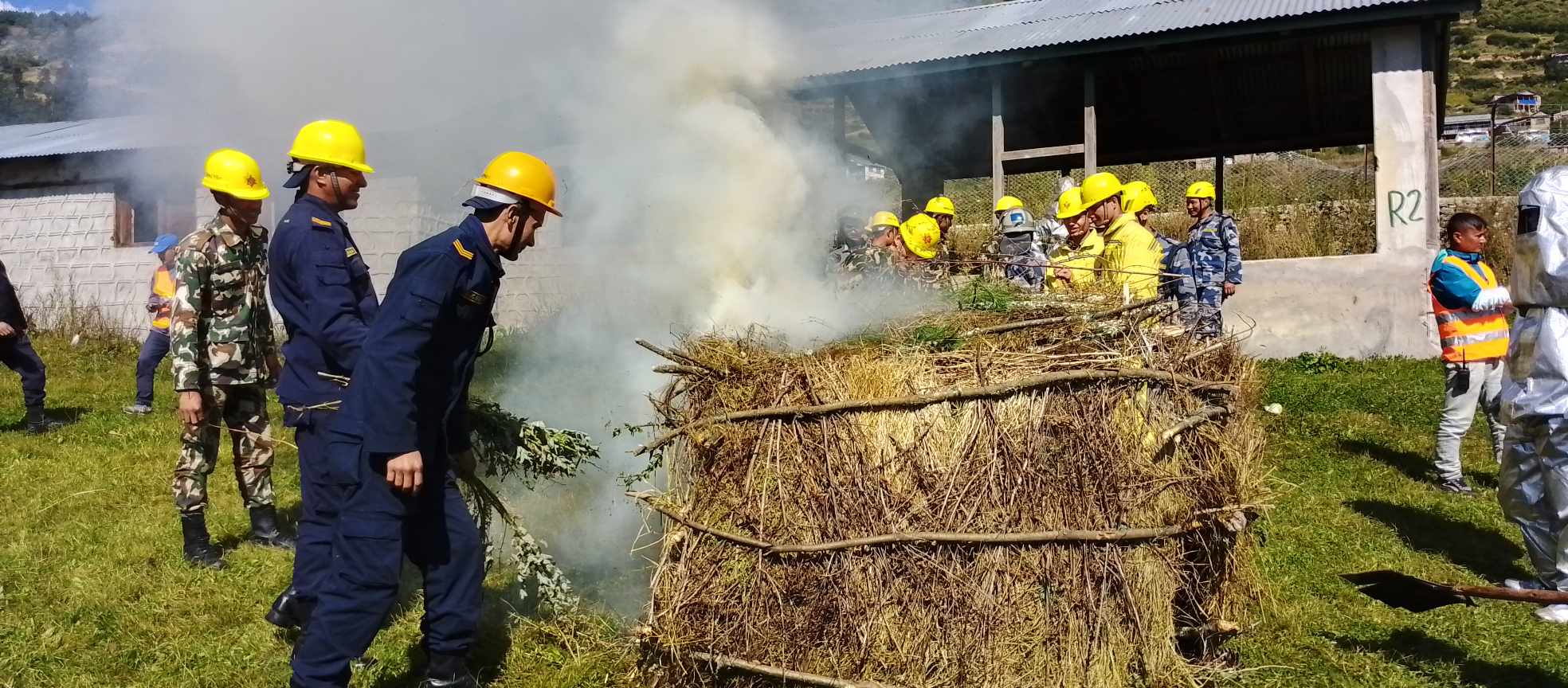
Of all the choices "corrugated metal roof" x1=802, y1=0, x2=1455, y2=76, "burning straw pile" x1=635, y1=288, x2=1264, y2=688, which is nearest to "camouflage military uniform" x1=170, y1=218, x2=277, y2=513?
"burning straw pile" x1=635, y1=288, x2=1264, y2=688

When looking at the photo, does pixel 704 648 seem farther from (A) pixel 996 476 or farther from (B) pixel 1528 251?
(B) pixel 1528 251

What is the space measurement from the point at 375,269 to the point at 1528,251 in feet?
37.3

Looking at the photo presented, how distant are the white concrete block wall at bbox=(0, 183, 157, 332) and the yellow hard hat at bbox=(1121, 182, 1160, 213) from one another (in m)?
13.7

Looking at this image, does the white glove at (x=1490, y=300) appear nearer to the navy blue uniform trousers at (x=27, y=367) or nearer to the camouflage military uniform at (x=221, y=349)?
the camouflage military uniform at (x=221, y=349)

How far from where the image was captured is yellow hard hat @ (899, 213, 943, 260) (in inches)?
306

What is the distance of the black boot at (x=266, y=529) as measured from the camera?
Answer: 5910mm

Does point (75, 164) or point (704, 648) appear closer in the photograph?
point (704, 648)

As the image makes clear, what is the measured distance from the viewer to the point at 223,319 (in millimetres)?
5398

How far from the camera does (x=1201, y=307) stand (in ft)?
19.2

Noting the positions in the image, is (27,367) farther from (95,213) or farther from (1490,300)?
(1490,300)

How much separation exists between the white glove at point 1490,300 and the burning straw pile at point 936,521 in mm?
3972

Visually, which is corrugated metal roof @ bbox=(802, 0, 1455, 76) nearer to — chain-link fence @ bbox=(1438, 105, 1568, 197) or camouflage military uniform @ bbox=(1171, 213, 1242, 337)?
camouflage military uniform @ bbox=(1171, 213, 1242, 337)

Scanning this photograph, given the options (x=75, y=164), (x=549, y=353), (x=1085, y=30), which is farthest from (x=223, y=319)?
(x=75, y=164)

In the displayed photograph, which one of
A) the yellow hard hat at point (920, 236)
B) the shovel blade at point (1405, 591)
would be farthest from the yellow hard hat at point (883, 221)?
the shovel blade at point (1405, 591)
